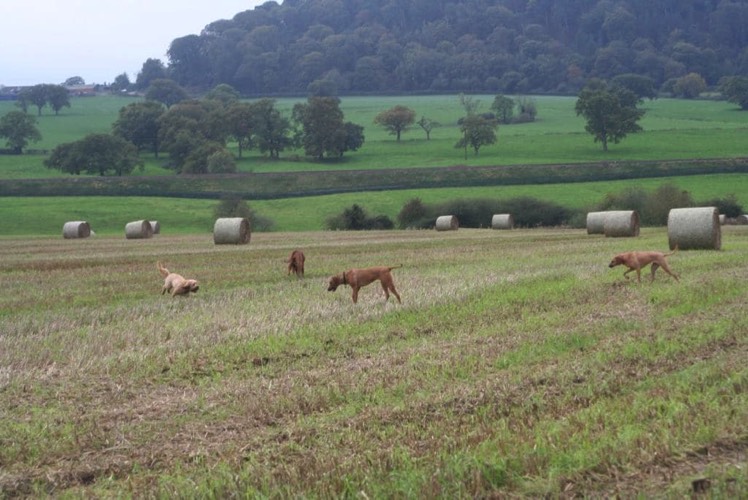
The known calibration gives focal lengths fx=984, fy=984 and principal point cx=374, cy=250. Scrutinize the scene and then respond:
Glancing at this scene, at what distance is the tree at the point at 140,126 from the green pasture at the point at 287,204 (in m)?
38.4

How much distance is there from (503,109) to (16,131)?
2642 inches

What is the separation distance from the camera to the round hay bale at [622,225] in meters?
38.2

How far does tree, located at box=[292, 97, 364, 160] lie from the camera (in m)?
110

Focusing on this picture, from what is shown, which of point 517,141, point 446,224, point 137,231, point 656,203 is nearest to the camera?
point 137,231

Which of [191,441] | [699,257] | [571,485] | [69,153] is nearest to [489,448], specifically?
[571,485]

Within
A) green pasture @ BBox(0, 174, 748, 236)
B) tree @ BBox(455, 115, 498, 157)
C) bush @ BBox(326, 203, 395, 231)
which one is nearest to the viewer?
bush @ BBox(326, 203, 395, 231)

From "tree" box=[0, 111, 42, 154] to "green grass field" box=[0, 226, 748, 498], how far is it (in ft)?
348

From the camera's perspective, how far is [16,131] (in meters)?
116

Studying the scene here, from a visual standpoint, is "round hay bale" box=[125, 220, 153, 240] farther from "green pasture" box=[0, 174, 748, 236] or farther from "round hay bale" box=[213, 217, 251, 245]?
"green pasture" box=[0, 174, 748, 236]

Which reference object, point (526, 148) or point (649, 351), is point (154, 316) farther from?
point (526, 148)

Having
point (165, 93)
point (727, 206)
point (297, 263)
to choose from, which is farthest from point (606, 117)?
point (165, 93)

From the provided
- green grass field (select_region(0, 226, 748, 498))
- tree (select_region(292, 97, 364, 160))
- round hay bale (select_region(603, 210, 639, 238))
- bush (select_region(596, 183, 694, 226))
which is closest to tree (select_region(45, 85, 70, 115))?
tree (select_region(292, 97, 364, 160))

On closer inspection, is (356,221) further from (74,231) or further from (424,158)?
(424,158)

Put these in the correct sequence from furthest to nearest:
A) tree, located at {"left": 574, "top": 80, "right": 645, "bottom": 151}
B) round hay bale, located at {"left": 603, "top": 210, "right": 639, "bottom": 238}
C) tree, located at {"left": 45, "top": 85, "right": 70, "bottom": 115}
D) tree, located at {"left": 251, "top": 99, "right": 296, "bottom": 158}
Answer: tree, located at {"left": 45, "top": 85, "right": 70, "bottom": 115} < tree, located at {"left": 251, "top": 99, "right": 296, "bottom": 158} < tree, located at {"left": 574, "top": 80, "right": 645, "bottom": 151} < round hay bale, located at {"left": 603, "top": 210, "right": 639, "bottom": 238}
